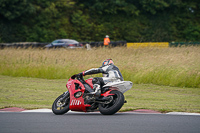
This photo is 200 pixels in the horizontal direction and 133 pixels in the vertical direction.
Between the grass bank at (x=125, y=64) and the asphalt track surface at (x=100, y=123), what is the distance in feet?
28.3

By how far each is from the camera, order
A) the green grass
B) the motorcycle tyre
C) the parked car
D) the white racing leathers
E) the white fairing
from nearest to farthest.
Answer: the motorcycle tyre
the white fairing
the white racing leathers
the green grass
the parked car

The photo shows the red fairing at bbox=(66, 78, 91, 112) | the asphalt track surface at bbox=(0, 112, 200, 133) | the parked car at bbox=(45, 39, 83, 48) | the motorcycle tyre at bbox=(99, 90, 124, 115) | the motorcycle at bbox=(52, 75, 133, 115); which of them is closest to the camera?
the asphalt track surface at bbox=(0, 112, 200, 133)

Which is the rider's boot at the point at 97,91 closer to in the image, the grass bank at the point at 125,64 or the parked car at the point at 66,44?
the grass bank at the point at 125,64

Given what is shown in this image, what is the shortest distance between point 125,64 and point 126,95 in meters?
5.88

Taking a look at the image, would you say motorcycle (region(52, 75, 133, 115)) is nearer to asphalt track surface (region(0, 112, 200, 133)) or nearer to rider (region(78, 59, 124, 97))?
rider (region(78, 59, 124, 97))

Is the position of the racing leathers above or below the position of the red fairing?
above

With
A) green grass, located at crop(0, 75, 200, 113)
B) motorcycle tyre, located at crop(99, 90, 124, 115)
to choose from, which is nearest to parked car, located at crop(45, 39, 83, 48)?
green grass, located at crop(0, 75, 200, 113)

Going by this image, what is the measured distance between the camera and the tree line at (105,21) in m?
45.0

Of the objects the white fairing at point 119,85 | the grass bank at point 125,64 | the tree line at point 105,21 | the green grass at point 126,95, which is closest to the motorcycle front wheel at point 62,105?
the white fairing at point 119,85

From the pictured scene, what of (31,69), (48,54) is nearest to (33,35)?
(48,54)

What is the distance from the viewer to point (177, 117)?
8.10 m

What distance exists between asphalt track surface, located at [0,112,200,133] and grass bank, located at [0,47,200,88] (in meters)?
8.63

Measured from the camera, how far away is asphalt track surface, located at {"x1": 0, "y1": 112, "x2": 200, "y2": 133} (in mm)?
6648

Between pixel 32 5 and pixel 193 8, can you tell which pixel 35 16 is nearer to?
pixel 32 5
